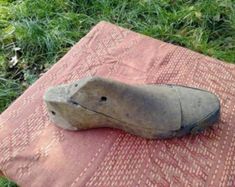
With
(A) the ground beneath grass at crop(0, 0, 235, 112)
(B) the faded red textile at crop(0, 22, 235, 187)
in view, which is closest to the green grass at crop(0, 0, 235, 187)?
(A) the ground beneath grass at crop(0, 0, 235, 112)

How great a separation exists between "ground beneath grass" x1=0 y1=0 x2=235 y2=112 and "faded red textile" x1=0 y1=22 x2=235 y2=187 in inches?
16.0

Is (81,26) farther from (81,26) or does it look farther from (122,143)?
(122,143)

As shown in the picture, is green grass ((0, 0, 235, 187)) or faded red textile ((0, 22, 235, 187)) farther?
green grass ((0, 0, 235, 187))

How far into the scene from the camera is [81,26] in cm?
193

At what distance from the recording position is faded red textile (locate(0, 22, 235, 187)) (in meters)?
1.05

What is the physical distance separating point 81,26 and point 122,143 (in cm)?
92

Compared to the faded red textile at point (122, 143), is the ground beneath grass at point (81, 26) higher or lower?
lower

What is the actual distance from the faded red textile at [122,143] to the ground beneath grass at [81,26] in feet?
1.33

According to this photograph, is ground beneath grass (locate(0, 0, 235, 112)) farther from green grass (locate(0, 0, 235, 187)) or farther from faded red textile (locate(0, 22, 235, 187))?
faded red textile (locate(0, 22, 235, 187))

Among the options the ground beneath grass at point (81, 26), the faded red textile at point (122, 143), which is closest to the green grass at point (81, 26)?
the ground beneath grass at point (81, 26)

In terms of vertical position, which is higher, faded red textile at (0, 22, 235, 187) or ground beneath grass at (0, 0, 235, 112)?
faded red textile at (0, 22, 235, 187)

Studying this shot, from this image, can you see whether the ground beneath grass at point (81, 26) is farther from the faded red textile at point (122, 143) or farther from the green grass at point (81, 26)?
the faded red textile at point (122, 143)

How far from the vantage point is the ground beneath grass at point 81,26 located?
70.1 inches

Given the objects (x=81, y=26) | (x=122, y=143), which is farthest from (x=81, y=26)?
(x=122, y=143)
